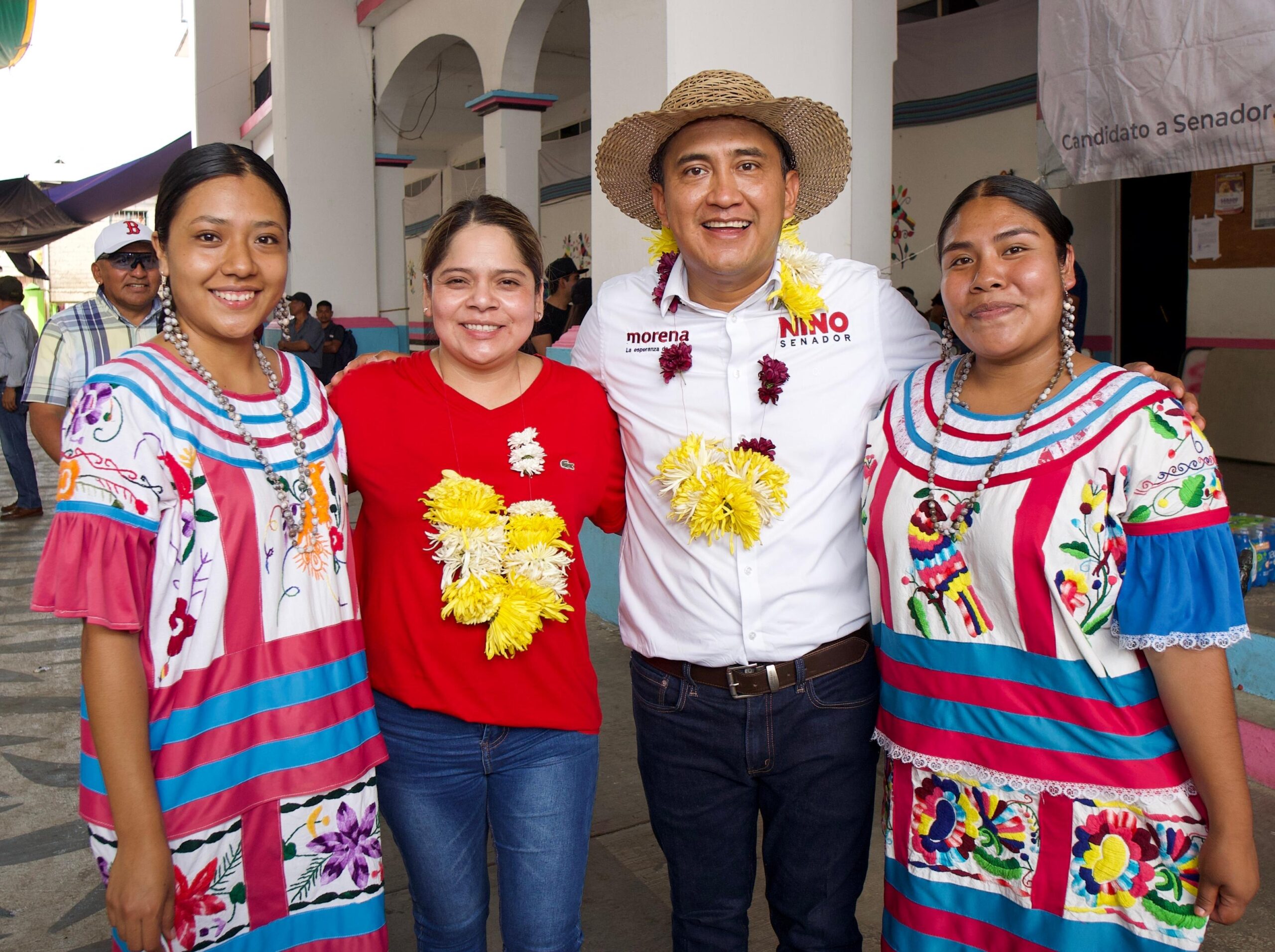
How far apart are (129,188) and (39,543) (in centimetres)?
1526

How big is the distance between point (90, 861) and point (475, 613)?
2181 millimetres

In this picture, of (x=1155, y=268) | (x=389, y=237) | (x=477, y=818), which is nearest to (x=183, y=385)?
(x=477, y=818)

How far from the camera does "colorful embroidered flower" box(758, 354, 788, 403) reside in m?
2.15

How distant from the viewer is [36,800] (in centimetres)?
367

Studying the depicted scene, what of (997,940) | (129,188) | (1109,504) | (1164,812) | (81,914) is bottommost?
(81,914)

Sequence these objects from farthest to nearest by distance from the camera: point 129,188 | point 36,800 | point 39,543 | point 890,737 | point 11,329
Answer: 1. point 129,188
2. point 11,329
3. point 39,543
4. point 36,800
5. point 890,737

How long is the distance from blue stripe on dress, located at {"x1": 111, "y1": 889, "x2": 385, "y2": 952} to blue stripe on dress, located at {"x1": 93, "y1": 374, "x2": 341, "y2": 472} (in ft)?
2.64

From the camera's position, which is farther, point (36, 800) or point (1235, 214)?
point (1235, 214)

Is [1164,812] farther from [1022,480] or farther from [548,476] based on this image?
[548,476]

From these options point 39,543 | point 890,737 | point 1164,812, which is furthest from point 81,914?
point 39,543

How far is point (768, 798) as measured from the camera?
218cm

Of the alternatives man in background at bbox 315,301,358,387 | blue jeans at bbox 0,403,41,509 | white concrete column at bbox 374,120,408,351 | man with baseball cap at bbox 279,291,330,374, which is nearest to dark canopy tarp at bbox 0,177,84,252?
white concrete column at bbox 374,120,408,351

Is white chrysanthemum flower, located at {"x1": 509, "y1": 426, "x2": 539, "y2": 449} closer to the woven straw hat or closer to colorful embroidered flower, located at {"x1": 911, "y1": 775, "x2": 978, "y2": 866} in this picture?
the woven straw hat

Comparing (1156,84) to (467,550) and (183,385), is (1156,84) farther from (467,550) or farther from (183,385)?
(183,385)
